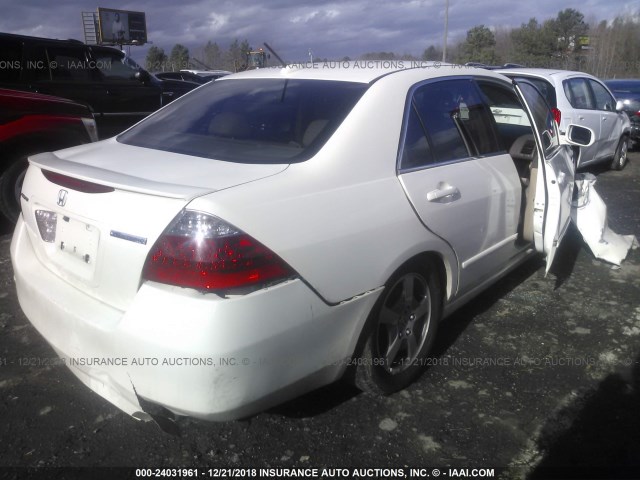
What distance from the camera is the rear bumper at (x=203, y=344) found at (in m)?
1.79

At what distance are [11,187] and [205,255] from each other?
389cm

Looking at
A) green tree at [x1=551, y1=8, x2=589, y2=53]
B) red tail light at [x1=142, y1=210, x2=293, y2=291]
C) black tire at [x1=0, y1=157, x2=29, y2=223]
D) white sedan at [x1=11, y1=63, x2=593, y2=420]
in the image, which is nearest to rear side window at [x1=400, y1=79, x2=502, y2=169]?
white sedan at [x1=11, y1=63, x2=593, y2=420]

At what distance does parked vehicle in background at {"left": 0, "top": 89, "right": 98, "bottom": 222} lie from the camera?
4.71 m

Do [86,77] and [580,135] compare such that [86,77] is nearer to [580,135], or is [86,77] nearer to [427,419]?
[580,135]

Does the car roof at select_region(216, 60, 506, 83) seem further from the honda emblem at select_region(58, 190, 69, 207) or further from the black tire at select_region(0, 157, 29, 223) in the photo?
the black tire at select_region(0, 157, 29, 223)

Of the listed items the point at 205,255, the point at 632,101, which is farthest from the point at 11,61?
the point at 632,101

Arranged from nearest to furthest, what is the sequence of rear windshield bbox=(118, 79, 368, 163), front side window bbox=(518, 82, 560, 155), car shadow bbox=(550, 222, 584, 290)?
rear windshield bbox=(118, 79, 368, 163), front side window bbox=(518, 82, 560, 155), car shadow bbox=(550, 222, 584, 290)

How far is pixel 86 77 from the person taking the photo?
7.12 m

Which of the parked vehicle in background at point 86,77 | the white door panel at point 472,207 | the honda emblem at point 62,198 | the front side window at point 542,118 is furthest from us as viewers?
the parked vehicle in background at point 86,77

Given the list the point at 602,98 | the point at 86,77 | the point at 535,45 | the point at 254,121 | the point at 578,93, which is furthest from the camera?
the point at 535,45

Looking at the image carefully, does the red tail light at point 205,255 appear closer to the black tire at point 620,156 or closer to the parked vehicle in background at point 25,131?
the parked vehicle in background at point 25,131

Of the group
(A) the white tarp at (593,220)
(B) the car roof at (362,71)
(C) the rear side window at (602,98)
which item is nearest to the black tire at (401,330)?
(B) the car roof at (362,71)

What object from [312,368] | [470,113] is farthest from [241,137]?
[470,113]

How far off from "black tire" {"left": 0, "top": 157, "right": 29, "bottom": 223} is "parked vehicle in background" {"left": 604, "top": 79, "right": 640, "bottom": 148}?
34.1ft
